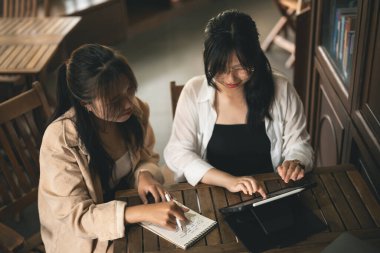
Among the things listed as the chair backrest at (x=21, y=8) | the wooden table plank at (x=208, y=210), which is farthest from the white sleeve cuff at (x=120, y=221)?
the chair backrest at (x=21, y=8)

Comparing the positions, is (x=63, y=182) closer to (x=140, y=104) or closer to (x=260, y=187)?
(x=140, y=104)

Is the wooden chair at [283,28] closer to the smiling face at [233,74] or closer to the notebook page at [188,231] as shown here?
the smiling face at [233,74]

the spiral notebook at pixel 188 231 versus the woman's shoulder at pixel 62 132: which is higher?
the woman's shoulder at pixel 62 132

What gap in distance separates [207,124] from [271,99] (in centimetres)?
25

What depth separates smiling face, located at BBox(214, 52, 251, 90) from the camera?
5.38 feet

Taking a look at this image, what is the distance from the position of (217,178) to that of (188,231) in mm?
269

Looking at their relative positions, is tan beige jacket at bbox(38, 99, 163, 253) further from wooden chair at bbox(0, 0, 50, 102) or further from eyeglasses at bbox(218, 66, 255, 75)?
wooden chair at bbox(0, 0, 50, 102)

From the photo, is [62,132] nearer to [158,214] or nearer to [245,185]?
[158,214]

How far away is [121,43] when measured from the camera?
15.3 ft

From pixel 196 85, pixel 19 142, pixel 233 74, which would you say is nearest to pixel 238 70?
pixel 233 74

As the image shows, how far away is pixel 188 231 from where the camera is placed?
1.48 m

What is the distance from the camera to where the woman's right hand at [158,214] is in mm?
1483

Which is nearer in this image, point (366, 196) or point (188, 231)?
point (188, 231)

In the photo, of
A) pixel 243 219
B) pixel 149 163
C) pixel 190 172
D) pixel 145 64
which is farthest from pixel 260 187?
pixel 145 64
